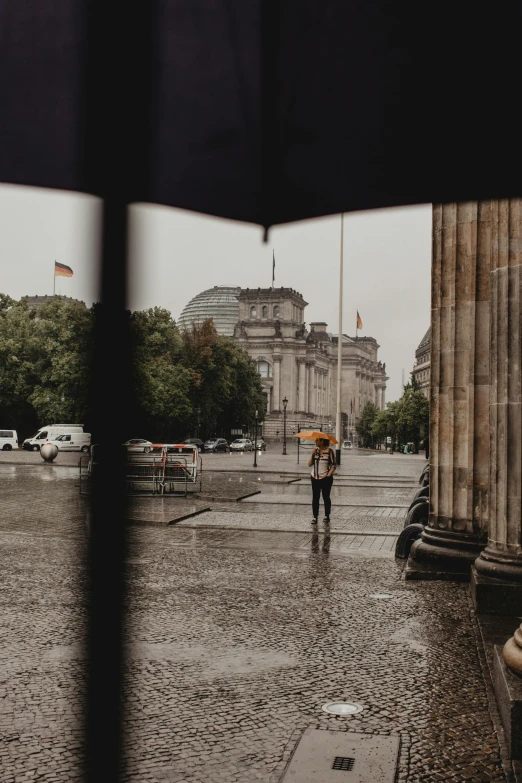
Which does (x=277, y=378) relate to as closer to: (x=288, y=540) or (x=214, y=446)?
(x=214, y=446)

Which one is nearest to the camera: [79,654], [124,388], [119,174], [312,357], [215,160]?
[124,388]

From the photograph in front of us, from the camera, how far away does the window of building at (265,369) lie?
136 metres

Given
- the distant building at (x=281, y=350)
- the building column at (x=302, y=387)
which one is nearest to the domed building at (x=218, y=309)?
the distant building at (x=281, y=350)

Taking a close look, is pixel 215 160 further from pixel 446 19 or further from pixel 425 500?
pixel 425 500

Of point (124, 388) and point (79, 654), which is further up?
point (124, 388)

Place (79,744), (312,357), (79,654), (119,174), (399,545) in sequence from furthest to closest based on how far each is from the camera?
(312,357) < (399,545) < (79,654) < (79,744) < (119,174)

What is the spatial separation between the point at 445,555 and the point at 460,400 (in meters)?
1.73

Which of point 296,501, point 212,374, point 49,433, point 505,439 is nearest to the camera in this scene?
point 505,439

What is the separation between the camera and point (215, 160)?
64.2 inches

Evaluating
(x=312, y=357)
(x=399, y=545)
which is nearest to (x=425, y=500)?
(x=399, y=545)

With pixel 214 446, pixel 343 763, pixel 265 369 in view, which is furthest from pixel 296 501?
pixel 265 369

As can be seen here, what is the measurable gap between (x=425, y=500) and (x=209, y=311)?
135298 millimetres

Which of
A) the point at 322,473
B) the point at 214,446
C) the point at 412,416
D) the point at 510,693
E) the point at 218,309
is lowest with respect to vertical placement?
the point at 214,446

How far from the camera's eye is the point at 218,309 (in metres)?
147
